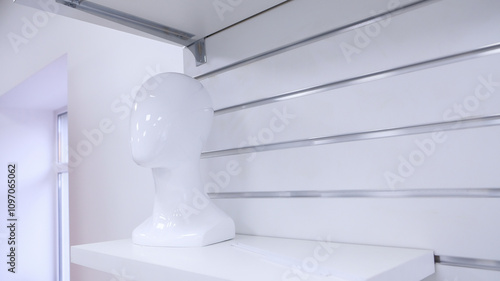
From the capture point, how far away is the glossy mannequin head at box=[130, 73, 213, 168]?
2.50 ft

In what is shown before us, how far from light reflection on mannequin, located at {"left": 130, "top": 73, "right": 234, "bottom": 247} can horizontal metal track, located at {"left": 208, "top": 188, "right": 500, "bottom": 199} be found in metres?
0.13

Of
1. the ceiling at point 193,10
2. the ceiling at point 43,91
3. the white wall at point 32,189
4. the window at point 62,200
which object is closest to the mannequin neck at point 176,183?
the ceiling at point 193,10

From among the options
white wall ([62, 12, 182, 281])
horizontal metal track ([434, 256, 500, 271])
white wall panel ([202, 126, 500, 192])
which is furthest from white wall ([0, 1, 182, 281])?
horizontal metal track ([434, 256, 500, 271])

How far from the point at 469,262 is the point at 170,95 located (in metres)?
0.63

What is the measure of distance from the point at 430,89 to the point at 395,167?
6.0 inches

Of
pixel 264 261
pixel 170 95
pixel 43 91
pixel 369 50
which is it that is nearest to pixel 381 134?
pixel 369 50

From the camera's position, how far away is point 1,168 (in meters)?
3.19

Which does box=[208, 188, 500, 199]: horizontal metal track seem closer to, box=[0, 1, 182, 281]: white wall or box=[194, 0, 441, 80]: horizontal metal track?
box=[194, 0, 441, 80]: horizontal metal track

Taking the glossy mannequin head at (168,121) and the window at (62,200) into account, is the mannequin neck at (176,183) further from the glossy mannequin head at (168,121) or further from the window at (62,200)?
the window at (62,200)

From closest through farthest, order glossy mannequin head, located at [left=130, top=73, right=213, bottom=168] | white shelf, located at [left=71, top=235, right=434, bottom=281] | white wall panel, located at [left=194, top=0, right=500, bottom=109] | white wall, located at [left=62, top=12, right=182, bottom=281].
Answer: white shelf, located at [left=71, top=235, right=434, bottom=281] → white wall panel, located at [left=194, top=0, right=500, bottom=109] → glossy mannequin head, located at [left=130, top=73, right=213, bottom=168] → white wall, located at [left=62, top=12, right=182, bottom=281]

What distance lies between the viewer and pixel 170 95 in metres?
0.79

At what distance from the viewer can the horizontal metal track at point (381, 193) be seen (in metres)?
0.60

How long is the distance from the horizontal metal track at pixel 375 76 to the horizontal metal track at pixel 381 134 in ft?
0.34

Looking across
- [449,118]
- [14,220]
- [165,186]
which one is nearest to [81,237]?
[165,186]
